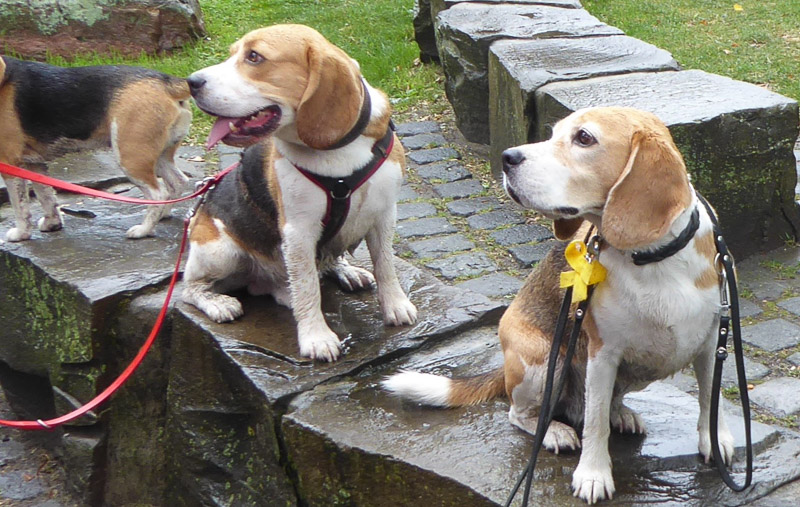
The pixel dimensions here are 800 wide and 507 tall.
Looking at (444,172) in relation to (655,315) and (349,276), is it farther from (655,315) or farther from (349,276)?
(655,315)

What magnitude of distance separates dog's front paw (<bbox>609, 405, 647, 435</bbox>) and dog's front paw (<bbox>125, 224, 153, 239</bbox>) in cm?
299

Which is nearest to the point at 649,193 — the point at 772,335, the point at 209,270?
the point at 209,270

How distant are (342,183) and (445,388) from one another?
2.88 ft

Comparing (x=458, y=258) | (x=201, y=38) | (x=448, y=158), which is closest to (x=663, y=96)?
(x=458, y=258)

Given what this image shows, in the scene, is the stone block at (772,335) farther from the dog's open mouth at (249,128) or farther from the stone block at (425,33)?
the stone block at (425,33)

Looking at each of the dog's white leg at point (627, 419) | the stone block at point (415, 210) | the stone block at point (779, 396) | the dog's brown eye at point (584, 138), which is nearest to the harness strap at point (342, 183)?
the dog's brown eye at point (584, 138)

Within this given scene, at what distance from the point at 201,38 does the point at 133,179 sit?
5.05 meters

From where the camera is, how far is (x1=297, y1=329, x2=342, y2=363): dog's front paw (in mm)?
3684

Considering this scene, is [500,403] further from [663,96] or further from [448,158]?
[448,158]

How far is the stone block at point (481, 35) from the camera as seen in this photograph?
7.16m

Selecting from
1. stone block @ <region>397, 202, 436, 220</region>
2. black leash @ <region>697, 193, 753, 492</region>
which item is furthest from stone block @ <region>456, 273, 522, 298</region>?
black leash @ <region>697, 193, 753, 492</region>

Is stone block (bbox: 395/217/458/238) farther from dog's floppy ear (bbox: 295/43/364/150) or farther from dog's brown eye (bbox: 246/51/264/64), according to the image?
dog's brown eye (bbox: 246/51/264/64)

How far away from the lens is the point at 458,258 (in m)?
5.65

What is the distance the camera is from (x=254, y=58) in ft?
11.1
